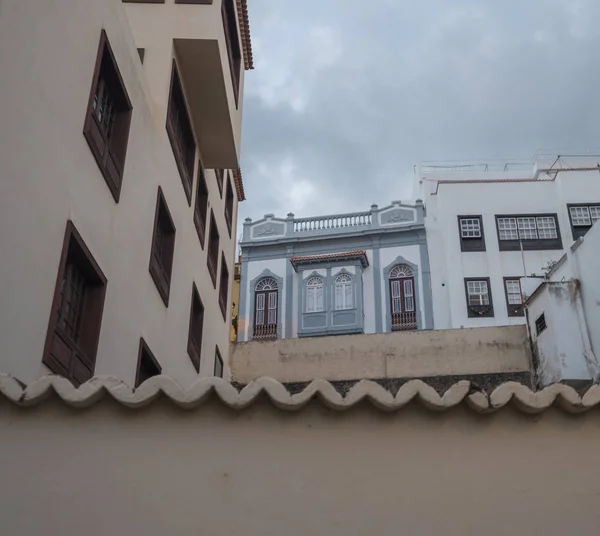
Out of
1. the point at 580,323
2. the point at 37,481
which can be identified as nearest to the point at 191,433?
the point at 37,481

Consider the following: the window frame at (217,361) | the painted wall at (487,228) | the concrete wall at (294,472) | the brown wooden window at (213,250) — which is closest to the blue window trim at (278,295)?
the painted wall at (487,228)

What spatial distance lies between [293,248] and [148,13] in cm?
1863

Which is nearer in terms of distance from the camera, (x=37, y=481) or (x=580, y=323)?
(x=37, y=481)

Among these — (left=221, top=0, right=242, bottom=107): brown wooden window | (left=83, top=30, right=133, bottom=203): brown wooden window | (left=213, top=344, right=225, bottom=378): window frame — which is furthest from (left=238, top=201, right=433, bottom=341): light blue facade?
(left=83, top=30, right=133, bottom=203): brown wooden window

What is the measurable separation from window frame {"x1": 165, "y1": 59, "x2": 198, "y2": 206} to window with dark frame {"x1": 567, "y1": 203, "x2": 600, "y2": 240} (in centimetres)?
1918

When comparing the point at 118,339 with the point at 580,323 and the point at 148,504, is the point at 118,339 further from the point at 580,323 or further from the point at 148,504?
the point at 580,323

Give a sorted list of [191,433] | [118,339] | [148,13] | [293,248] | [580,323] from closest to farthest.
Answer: [191,433], [118,339], [148,13], [580,323], [293,248]

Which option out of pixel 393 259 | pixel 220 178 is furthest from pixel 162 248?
pixel 393 259

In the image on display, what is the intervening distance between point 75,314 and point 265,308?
21488mm

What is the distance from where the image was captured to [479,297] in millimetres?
28047

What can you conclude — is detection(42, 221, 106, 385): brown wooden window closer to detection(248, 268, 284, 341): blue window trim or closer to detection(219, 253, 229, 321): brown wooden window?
detection(219, 253, 229, 321): brown wooden window

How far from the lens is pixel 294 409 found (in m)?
4.53

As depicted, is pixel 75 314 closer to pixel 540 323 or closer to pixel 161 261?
pixel 161 261

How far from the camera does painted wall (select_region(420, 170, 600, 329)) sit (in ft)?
92.2
